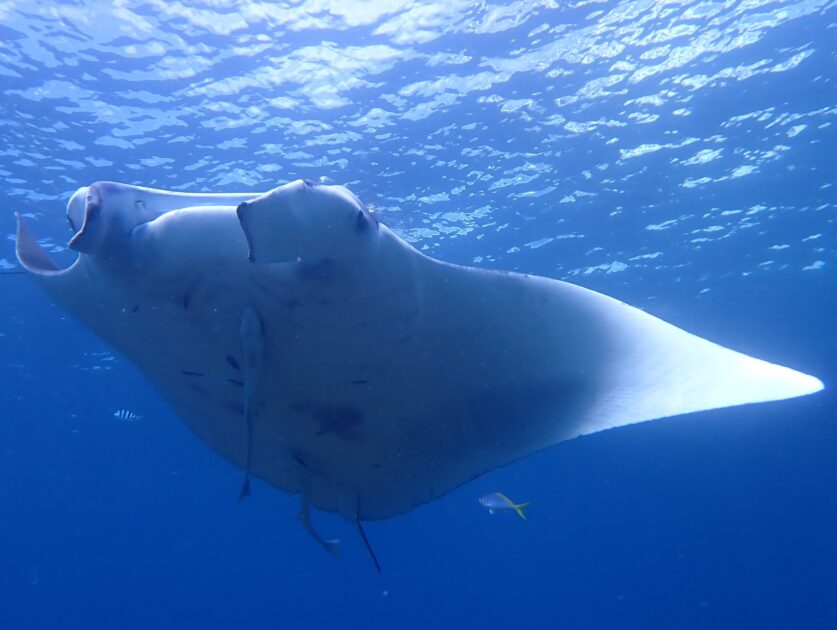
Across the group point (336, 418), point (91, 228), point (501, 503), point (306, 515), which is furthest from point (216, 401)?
point (501, 503)

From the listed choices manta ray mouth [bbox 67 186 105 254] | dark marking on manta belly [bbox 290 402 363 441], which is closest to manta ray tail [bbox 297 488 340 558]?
dark marking on manta belly [bbox 290 402 363 441]

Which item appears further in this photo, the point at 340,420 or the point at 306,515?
the point at 306,515

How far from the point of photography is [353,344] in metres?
2.74

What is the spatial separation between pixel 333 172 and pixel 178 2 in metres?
4.96

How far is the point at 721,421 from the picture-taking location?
36344 millimetres

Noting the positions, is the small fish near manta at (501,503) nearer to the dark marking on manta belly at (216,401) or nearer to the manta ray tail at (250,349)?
the dark marking on manta belly at (216,401)

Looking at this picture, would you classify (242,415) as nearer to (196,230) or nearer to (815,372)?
(196,230)

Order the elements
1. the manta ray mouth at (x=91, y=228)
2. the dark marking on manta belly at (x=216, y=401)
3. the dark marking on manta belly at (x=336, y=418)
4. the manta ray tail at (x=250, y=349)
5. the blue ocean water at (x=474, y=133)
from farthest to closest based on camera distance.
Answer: the blue ocean water at (x=474, y=133), the dark marking on manta belly at (x=216, y=401), the dark marking on manta belly at (x=336, y=418), the manta ray tail at (x=250, y=349), the manta ray mouth at (x=91, y=228)

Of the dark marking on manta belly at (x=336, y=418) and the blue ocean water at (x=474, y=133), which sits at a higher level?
the blue ocean water at (x=474, y=133)

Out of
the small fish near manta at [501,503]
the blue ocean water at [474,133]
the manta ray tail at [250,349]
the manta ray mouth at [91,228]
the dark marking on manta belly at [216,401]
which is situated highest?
the blue ocean water at [474,133]

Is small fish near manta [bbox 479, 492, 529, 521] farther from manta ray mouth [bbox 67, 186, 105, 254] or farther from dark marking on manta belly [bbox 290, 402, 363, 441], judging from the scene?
manta ray mouth [bbox 67, 186, 105, 254]

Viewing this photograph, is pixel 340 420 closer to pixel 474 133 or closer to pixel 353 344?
pixel 353 344

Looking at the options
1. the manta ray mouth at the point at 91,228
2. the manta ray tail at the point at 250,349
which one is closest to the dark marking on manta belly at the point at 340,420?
the manta ray tail at the point at 250,349

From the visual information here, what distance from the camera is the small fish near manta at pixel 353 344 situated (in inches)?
94.0
